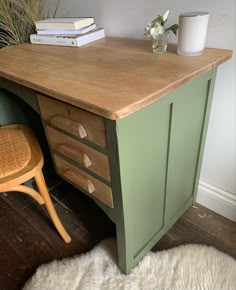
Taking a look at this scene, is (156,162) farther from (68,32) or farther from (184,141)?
(68,32)

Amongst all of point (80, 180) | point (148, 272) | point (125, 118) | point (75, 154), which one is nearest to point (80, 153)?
point (75, 154)

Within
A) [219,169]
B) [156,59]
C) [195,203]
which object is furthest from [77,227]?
[156,59]

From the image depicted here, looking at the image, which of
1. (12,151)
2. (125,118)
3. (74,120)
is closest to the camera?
(125,118)

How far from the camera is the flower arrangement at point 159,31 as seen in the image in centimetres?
91

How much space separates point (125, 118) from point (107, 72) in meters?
0.23

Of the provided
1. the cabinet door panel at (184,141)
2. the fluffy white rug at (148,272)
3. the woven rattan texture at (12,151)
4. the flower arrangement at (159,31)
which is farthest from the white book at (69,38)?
the fluffy white rug at (148,272)

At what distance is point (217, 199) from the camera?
1.27 metres

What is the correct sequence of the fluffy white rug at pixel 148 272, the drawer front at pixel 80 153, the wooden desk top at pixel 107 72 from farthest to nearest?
the fluffy white rug at pixel 148 272, the drawer front at pixel 80 153, the wooden desk top at pixel 107 72

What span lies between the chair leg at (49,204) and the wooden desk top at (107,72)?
1.30ft

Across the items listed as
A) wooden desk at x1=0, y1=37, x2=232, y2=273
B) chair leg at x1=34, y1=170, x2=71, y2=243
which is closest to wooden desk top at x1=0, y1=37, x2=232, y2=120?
wooden desk at x1=0, y1=37, x2=232, y2=273

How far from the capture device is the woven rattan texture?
97 cm

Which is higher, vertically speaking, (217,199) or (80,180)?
(80,180)

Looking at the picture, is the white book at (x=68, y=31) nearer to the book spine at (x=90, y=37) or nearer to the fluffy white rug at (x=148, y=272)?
the book spine at (x=90, y=37)

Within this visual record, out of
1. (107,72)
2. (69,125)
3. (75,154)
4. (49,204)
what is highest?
(107,72)
